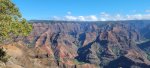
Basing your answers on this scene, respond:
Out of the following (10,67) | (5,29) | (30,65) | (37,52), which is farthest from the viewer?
(37,52)

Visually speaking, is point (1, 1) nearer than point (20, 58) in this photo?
Yes

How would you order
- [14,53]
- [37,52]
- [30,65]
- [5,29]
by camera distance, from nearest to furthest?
1. [5,29]
2. [14,53]
3. [30,65]
4. [37,52]

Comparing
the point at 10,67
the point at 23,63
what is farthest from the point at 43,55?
the point at 10,67

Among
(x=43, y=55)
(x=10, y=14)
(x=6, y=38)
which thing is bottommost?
(x=43, y=55)

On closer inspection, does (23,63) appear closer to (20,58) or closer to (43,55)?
(20,58)

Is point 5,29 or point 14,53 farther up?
point 5,29

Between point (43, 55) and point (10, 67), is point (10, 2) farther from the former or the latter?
point (43, 55)
